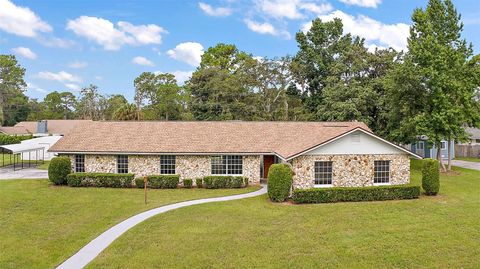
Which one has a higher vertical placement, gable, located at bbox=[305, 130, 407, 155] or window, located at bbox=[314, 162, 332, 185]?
gable, located at bbox=[305, 130, 407, 155]

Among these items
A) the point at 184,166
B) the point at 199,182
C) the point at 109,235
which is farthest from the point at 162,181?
the point at 109,235

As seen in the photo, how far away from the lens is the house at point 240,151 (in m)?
22.6

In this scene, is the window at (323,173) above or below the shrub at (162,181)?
above

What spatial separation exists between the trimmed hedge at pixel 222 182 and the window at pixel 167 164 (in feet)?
9.03

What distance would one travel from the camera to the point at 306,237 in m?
14.3

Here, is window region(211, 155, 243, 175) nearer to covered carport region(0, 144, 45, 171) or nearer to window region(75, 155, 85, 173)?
window region(75, 155, 85, 173)

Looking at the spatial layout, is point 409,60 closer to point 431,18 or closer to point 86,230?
point 431,18

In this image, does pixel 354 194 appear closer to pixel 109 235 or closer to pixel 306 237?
pixel 306 237

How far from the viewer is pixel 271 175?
20922 millimetres

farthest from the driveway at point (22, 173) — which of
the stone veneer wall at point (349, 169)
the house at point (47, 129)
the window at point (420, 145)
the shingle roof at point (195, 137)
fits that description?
the window at point (420, 145)

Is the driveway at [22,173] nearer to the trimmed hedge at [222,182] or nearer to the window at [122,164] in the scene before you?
the window at [122,164]

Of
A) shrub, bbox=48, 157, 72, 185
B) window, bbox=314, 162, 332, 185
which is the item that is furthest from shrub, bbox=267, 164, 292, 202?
shrub, bbox=48, 157, 72, 185

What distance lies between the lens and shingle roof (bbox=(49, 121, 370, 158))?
85.7ft

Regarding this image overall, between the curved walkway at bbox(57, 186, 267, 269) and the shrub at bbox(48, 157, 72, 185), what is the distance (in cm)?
Result: 1028
